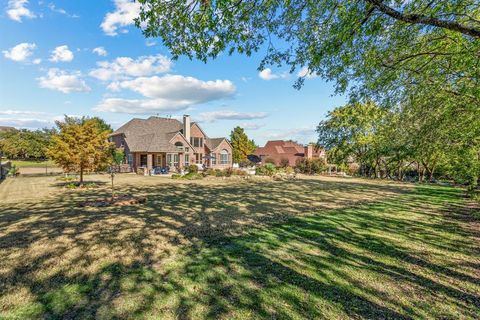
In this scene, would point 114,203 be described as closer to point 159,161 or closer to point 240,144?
point 159,161

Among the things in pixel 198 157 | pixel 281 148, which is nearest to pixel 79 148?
pixel 198 157

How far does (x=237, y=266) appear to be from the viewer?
17.8ft

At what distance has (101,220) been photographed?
9.25 meters

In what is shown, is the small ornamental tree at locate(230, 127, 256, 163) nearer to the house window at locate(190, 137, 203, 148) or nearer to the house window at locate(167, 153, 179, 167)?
the house window at locate(190, 137, 203, 148)

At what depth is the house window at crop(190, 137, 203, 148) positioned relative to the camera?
42.5m

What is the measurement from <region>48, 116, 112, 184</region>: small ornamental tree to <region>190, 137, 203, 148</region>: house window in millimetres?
23362

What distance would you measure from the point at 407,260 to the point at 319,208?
603 centimetres

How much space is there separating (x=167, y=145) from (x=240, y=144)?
2624cm

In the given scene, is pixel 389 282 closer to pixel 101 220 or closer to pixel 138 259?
pixel 138 259

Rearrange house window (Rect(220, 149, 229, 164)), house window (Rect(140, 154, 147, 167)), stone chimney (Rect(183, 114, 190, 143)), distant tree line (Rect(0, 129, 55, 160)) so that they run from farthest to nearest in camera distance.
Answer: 1. distant tree line (Rect(0, 129, 55, 160))
2. house window (Rect(220, 149, 229, 164))
3. stone chimney (Rect(183, 114, 190, 143))
4. house window (Rect(140, 154, 147, 167))

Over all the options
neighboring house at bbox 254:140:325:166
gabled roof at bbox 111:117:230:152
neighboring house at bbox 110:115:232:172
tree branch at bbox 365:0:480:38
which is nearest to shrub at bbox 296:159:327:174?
neighboring house at bbox 110:115:232:172

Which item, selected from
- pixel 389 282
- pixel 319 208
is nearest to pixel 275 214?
pixel 319 208

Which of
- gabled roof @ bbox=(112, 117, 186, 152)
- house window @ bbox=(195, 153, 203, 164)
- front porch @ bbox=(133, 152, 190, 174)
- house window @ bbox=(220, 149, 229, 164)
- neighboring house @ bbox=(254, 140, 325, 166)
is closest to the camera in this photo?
front porch @ bbox=(133, 152, 190, 174)

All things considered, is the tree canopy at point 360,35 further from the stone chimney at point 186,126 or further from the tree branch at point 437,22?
the stone chimney at point 186,126
